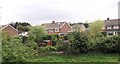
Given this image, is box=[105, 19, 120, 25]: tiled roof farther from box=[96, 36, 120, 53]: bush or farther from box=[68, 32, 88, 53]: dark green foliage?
box=[68, 32, 88, 53]: dark green foliage

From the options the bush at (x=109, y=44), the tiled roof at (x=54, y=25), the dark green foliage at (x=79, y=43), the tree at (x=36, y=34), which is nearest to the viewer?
the dark green foliage at (x=79, y=43)

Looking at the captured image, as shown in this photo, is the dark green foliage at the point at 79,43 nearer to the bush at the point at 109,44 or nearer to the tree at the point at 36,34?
the bush at the point at 109,44

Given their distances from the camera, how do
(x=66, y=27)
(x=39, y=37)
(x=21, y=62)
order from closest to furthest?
(x=21, y=62) → (x=39, y=37) → (x=66, y=27)

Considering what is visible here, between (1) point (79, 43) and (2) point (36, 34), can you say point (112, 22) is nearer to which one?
(2) point (36, 34)

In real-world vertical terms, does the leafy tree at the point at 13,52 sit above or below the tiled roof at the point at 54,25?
below

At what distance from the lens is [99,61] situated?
21141mm

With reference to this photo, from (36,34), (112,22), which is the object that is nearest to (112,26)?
(112,22)

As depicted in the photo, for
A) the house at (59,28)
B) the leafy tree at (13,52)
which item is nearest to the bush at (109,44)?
A: the leafy tree at (13,52)

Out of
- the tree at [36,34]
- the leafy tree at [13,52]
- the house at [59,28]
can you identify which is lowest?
the leafy tree at [13,52]

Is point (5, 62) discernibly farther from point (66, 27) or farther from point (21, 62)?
point (66, 27)

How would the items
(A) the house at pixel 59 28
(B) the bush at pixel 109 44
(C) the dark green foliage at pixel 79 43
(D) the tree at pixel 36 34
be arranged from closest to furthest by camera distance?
(C) the dark green foliage at pixel 79 43
(B) the bush at pixel 109 44
(D) the tree at pixel 36 34
(A) the house at pixel 59 28

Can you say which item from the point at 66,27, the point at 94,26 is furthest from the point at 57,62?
the point at 66,27

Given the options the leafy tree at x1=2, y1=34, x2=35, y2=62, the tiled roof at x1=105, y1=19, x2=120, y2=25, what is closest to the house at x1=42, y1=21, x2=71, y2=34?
the tiled roof at x1=105, y1=19, x2=120, y2=25

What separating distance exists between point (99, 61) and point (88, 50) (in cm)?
429
